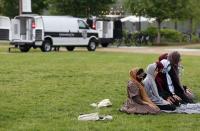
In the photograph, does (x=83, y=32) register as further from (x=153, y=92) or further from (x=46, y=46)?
(x=153, y=92)

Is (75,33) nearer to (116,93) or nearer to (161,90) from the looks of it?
(116,93)

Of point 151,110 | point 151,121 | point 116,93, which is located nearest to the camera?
point 151,121

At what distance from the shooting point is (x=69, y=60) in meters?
26.8

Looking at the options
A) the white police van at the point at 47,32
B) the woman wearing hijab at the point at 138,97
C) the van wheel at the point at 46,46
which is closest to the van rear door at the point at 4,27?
the white police van at the point at 47,32

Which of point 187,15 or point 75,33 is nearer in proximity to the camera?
point 75,33

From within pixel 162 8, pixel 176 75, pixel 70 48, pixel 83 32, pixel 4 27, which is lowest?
pixel 70 48

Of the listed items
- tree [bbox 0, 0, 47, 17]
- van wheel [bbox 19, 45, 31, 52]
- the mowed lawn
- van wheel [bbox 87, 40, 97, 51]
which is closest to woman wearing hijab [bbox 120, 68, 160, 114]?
the mowed lawn

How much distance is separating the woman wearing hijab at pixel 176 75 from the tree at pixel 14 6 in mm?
40079

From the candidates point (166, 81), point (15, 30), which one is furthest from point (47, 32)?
point (166, 81)

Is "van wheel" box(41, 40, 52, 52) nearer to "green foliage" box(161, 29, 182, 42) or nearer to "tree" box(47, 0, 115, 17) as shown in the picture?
"tree" box(47, 0, 115, 17)

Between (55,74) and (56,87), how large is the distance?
377 cm

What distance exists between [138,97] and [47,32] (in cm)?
2325

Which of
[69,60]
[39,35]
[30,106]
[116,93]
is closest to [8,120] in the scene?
[30,106]

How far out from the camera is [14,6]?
5353cm
